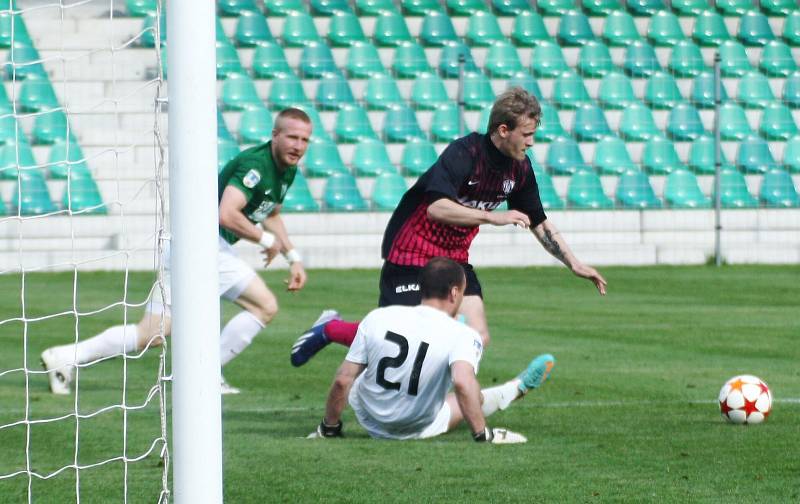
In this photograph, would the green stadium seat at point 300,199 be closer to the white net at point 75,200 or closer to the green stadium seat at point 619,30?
the white net at point 75,200

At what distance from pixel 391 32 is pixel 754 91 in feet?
18.3

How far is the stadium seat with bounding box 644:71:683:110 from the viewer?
68.0ft

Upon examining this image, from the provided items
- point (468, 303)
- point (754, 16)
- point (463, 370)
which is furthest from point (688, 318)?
point (754, 16)

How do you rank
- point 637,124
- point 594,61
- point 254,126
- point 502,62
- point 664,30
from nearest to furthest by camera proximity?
point 254,126 < point 637,124 < point 502,62 < point 594,61 < point 664,30

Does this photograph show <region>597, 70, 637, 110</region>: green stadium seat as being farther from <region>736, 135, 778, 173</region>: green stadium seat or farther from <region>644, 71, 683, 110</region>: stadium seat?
<region>736, 135, 778, 173</region>: green stadium seat

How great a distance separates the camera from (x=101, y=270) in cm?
1791

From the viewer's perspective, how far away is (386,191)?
19125 mm

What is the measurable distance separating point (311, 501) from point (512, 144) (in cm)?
236

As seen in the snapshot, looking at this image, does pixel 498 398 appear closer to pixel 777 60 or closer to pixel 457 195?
pixel 457 195

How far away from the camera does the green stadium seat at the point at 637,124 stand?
66.8ft

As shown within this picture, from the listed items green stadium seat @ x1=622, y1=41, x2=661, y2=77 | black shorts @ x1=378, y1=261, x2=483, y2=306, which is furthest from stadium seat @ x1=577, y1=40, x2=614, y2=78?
black shorts @ x1=378, y1=261, x2=483, y2=306

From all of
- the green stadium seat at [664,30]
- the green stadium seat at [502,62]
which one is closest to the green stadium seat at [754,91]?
the green stadium seat at [664,30]

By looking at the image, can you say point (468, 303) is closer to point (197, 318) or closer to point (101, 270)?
point (197, 318)

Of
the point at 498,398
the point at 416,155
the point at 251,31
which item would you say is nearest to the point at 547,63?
the point at 416,155
